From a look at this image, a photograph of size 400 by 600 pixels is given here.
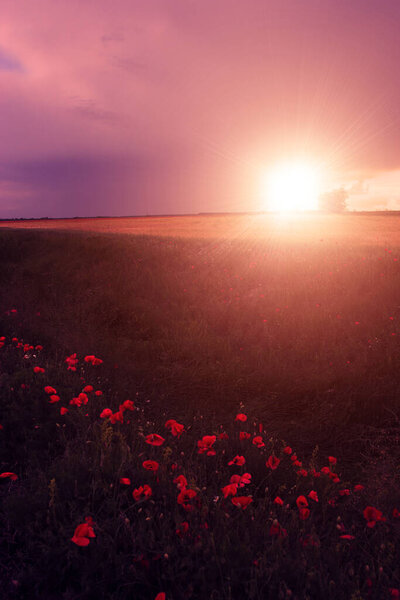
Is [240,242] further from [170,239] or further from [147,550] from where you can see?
[147,550]

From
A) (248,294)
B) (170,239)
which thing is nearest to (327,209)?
(170,239)

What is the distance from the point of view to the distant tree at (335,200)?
67.5 m

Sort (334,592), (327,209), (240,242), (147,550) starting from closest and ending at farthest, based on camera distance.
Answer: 1. (334,592)
2. (147,550)
3. (240,242)
4. (327,209)

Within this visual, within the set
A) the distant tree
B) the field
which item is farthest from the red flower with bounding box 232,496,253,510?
the distant tree

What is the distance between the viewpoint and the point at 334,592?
6.16 ft

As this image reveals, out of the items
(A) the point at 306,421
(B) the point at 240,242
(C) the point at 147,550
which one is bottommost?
(A) the point at 306,421

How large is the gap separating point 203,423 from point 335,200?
239 ft

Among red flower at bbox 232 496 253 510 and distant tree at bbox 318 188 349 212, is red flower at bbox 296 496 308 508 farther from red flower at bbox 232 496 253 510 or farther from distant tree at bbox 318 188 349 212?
distant tree at bbox 318 188 349 212

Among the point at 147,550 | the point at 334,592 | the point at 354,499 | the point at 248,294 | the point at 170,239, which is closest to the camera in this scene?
the point at 334,592

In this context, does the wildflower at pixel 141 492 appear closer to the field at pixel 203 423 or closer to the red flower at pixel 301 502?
the field at pixel 203 423

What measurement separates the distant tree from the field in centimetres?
6296

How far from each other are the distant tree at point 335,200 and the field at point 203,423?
63.0m

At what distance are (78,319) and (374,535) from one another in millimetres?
7686

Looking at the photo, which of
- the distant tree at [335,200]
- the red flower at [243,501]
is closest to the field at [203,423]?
the red flower at [243,501]
